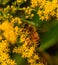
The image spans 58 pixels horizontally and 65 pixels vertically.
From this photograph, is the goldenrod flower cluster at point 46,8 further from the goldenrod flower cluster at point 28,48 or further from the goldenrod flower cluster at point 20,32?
the goldenrod flower cluster at point 28,48

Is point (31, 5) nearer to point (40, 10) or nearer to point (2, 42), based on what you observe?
point (40, 10)

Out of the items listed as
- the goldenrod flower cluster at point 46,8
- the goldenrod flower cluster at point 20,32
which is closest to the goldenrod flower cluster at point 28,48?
the goldenrod flower cluster at point 20,32

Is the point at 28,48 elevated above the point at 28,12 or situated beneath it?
situated beneath

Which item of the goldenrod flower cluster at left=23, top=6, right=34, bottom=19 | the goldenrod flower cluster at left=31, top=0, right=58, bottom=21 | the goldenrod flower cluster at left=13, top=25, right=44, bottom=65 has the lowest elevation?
the goldenrod flower cluster at left=13, top=25, right=44, bottom=65

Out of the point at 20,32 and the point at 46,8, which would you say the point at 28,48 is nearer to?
the point at 20,32

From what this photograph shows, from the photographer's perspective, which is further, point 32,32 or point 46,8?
point 32,32

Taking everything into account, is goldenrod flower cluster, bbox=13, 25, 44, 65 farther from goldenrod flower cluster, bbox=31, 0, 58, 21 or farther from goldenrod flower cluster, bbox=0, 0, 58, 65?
goldenrod flower cluster, bbox=31, 0, 58, 21

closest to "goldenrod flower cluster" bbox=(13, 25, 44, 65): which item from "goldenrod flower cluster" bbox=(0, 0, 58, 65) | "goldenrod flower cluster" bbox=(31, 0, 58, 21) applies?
"goldenrod flower cluster" bbox=(0, 0, 58, 65)

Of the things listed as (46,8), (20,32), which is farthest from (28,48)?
(46,8)
